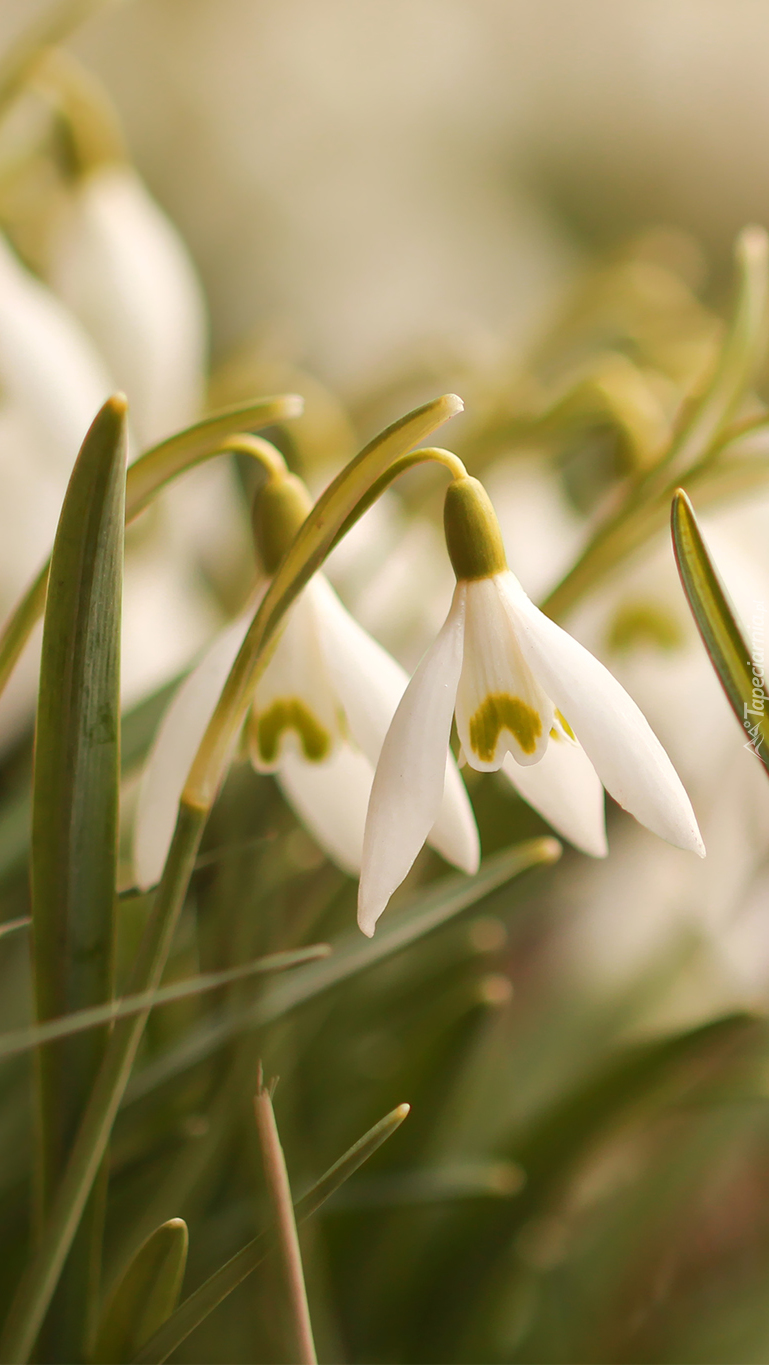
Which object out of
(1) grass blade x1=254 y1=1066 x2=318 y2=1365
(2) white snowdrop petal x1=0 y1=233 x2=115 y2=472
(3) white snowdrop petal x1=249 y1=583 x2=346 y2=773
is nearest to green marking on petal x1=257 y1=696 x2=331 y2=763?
(3) white snowdrop petal x1=249 y1=583 x2=346 y2=773

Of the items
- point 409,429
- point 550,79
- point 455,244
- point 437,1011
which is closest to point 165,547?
point 437,1011

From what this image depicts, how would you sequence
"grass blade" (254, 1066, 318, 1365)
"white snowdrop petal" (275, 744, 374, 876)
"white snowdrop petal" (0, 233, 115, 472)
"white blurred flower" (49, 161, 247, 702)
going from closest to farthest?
"grass blade" (254, 1066, 318, 1365) → "white snowdrop petal" (275, 744, 374, 876) → "white snowdrop petal" (0, 233, 115, 472) → "white blurred flower" (49, 161, 247, 702)

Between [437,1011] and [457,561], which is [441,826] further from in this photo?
[437,1011]

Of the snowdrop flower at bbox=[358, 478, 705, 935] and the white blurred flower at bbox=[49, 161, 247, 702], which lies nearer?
the snowdrop flower at bbox=[358, 478, 705, 935]

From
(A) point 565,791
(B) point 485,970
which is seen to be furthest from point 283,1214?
(B) point 485,970

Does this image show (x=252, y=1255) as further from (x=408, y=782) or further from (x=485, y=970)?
(x=485, y=970)

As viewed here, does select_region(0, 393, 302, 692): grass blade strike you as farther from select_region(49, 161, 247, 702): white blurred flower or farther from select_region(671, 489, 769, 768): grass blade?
select_region(49, 161, 247, 702): white blurred flower
